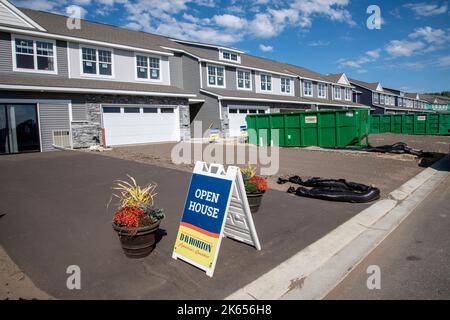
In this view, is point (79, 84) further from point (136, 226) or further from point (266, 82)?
point (266, 82)

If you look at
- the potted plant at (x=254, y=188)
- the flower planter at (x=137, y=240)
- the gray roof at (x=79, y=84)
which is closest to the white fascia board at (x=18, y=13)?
the gray roof at (x=79, y=84)

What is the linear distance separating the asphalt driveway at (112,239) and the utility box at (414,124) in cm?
2902

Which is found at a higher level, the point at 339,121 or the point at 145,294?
the point at 339,121

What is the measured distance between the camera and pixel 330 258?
15.6 ft

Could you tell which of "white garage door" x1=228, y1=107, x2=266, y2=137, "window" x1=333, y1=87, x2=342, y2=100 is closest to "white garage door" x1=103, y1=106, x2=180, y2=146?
"white garage door" x1=228, y1=107, x2=266, y2=137

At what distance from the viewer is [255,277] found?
4.12m

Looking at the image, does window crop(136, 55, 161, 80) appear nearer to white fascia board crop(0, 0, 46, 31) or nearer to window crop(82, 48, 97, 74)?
window crop(82, 48, 97, 74)

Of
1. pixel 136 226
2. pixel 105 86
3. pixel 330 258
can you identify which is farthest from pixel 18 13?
pixel 330 258

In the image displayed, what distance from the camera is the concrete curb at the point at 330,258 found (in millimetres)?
3842

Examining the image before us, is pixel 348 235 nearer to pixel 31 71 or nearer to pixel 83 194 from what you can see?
pixel 83 194

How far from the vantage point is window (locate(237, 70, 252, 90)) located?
29469 millimetres

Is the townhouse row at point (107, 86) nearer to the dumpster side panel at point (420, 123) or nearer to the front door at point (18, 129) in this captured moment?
the front door at point (18, 129)
